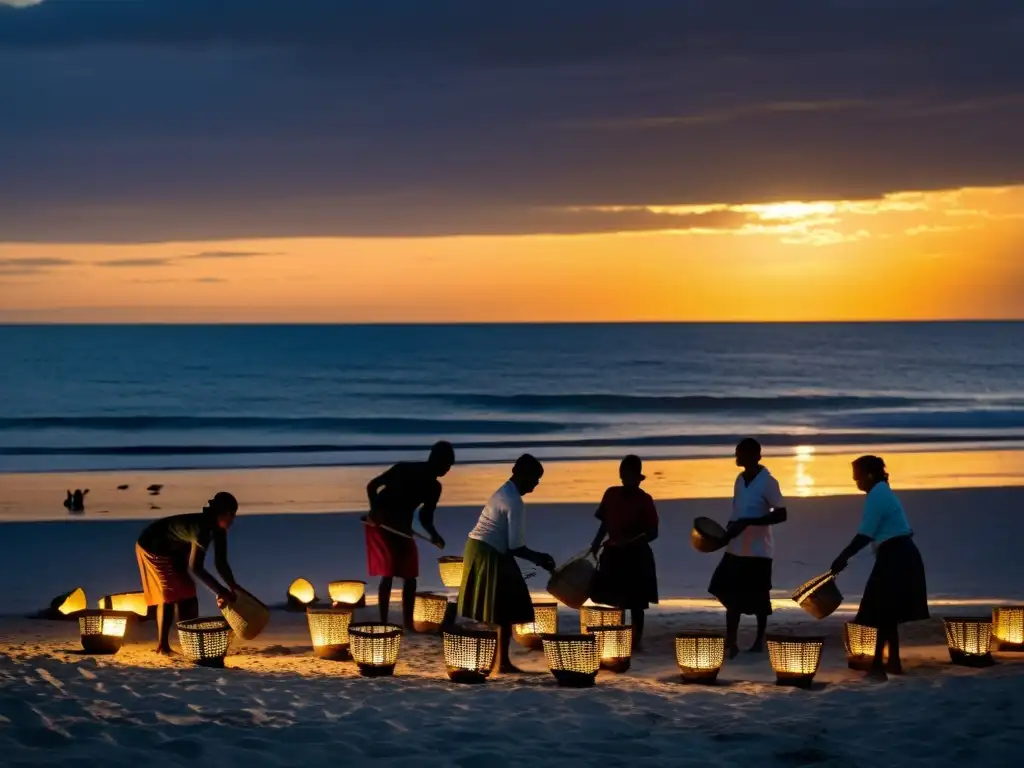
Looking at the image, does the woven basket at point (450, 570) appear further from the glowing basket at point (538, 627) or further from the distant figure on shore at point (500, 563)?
the distant figure on shore at point (500, 563)

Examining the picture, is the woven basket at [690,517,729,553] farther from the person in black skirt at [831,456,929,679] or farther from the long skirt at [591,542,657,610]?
the person in black skirt at [831,456,929,679]

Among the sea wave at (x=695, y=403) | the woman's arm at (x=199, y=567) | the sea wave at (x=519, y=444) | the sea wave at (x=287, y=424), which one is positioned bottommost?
the woman's arm at (x=199, y=567)

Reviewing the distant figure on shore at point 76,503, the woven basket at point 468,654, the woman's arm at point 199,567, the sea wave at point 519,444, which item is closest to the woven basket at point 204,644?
the woman's arm at point 199,567

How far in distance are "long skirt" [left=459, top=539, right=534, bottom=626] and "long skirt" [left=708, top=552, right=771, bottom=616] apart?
1.47 m

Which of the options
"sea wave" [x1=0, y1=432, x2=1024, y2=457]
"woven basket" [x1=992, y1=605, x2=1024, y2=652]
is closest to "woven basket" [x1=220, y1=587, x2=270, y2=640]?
"woven basket" [x1=992, y1=605, x2=1024, y2=652]

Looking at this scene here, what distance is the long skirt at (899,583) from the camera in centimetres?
831

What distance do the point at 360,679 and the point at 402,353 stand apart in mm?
85789

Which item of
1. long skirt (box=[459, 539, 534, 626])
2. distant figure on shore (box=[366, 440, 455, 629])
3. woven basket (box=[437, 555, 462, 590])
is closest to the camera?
long skirt (box=[459, 539, 534, 626])

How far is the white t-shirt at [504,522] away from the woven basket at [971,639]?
2.88 m

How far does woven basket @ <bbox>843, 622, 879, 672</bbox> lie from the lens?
8680mm

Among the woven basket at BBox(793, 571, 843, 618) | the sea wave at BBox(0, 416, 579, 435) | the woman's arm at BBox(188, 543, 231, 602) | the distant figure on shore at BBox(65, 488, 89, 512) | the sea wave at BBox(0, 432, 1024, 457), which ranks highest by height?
the sea wave at BBox(0, 416, 579, 435)

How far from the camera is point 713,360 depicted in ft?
281

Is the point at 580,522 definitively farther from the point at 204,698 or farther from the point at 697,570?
the point at 204,698

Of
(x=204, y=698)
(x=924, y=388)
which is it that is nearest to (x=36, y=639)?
(x=204, y=698)
